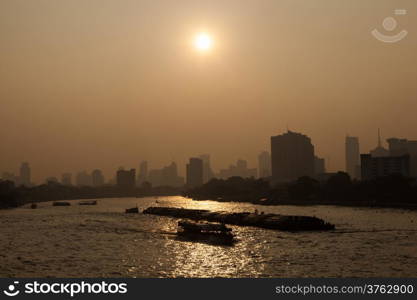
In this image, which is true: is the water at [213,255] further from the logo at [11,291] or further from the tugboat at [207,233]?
the logo at [11,291]

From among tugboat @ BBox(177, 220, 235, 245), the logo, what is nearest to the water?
tugboat @ BBox(177, 220, 235, 245)

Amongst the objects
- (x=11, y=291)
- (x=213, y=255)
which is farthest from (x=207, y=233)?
(x=11, y=291)

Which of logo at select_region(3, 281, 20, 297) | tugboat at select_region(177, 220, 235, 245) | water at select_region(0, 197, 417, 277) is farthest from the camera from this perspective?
tugboat at select_region(177, 220, 235, 245)

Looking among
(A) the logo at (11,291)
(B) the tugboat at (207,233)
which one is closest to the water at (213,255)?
(B) the tugboat at (207,233)

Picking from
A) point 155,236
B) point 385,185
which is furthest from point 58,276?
point 385,185

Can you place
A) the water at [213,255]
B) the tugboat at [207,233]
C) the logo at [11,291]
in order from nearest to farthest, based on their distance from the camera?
the logo at [11,291]
the water at [213,255]
the tugboat at [207,233]

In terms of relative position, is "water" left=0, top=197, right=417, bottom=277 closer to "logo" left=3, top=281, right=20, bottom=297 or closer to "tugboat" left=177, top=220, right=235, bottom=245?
"tugboat" left=177, top=220, right=235, bottom=245

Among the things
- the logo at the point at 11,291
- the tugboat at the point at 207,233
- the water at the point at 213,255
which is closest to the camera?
the logo at the point at 11,291

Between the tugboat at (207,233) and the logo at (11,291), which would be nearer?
the logo at (11,291)
